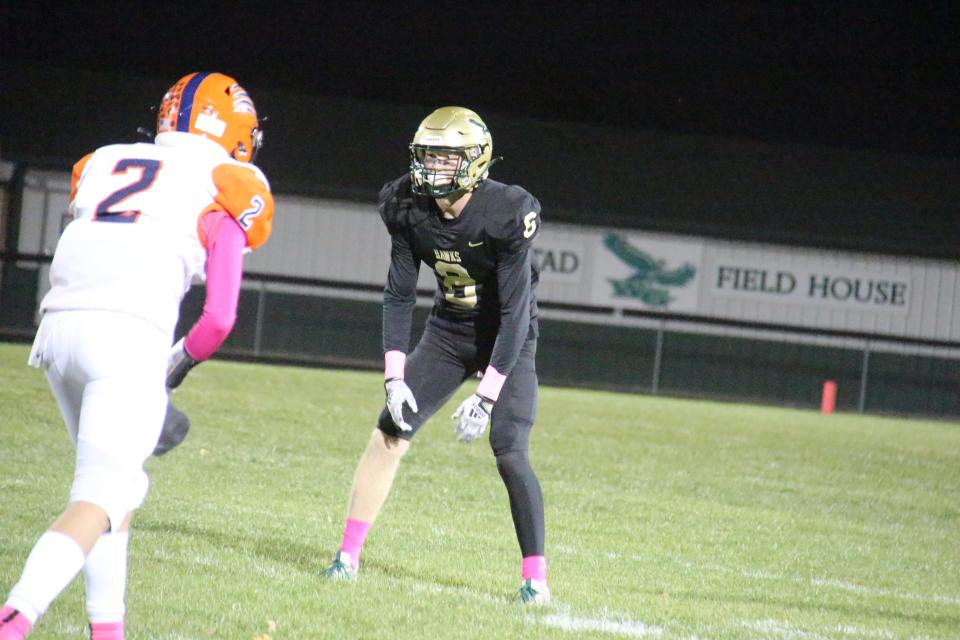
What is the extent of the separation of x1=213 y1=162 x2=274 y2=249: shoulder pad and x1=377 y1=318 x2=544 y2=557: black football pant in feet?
5.46

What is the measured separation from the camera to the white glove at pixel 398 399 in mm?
4828

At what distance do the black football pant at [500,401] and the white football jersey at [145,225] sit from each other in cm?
167

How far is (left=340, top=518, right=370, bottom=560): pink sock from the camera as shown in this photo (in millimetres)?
A: 4949

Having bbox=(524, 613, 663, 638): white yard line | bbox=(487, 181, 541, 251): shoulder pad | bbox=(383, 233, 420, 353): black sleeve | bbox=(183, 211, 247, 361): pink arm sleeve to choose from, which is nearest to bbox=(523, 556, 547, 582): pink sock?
bbox=(524, 613, 663, 638): white yard line

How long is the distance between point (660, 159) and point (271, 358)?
841cm

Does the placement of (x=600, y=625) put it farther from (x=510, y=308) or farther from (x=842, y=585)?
(x=842, y=585)

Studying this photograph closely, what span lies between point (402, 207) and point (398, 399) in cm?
69

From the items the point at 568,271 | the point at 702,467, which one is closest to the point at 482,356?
the point at 702,467

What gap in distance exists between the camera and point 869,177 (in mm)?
22844

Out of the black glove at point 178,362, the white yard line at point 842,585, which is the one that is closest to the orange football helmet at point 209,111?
the black glove at point 178,362

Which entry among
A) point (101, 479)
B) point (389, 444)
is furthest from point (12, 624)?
point (389, 444)

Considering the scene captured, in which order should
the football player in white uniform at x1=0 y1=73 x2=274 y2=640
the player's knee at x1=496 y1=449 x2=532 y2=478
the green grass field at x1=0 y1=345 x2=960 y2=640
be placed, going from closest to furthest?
1. the football player in white uniform at x1=0 y1=73 x2=274 y2=640
2. the green grass field at x1=0 y1=345 x2=960 y2=640
3. the player's knee at x1=496 y1=449 x2=532 y2=478

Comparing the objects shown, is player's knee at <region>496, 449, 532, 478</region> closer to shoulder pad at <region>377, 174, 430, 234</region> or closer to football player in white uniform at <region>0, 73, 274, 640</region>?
shoulder pad at <region>377, 174, 430, 234</region>

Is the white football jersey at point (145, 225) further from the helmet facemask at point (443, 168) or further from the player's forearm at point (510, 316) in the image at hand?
the player's forearm at point (510, 316)
